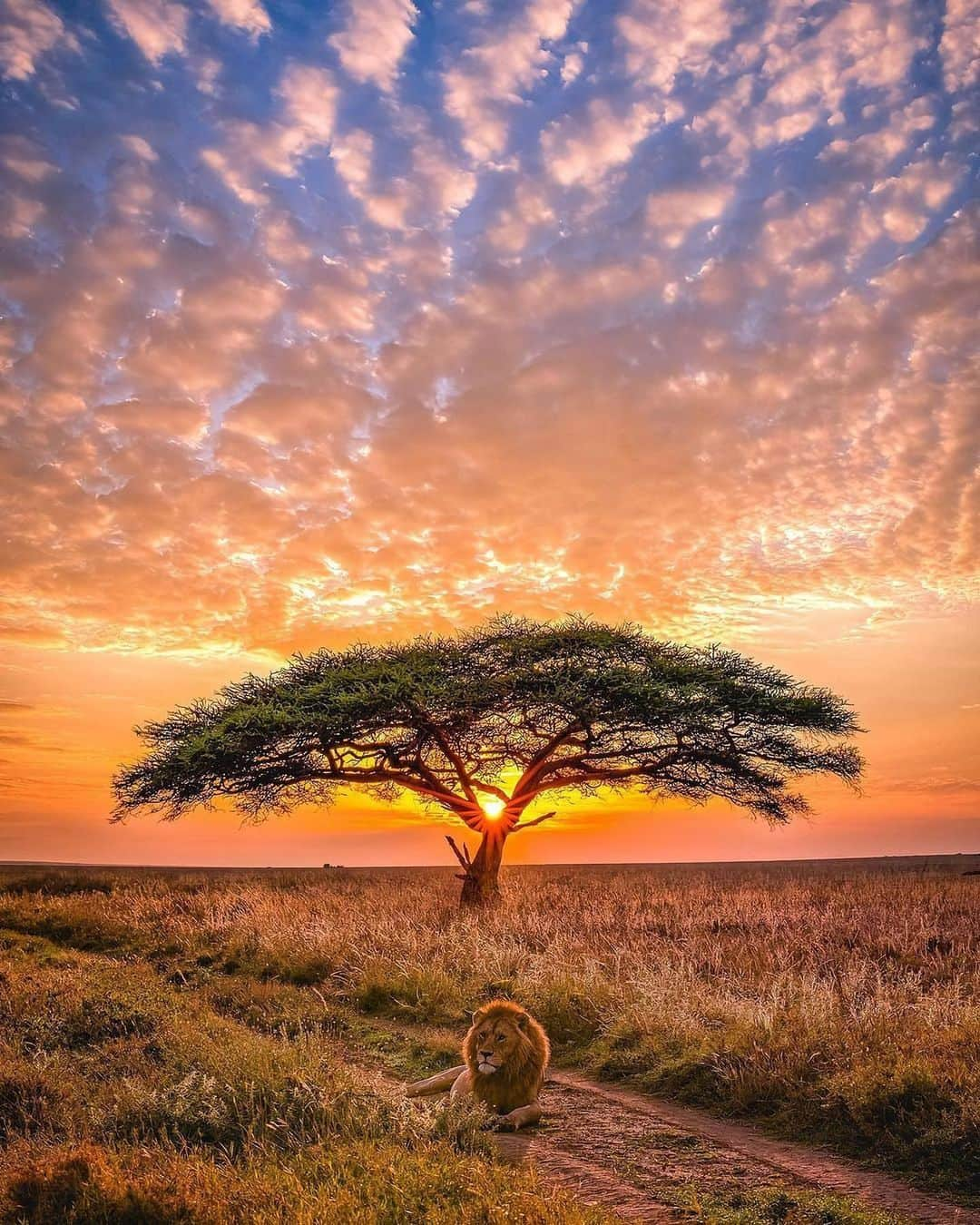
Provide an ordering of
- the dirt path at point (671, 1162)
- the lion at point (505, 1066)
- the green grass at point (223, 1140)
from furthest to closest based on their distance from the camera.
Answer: the lion at point (505, 1066), the dirt path at point (671, 1162), the green grass at point (223, 1140)

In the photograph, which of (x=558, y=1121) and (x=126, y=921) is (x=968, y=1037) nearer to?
(x=558, y=1121)

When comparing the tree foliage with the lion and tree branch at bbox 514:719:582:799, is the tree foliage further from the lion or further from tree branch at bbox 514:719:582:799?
the lion

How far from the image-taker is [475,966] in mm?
13492

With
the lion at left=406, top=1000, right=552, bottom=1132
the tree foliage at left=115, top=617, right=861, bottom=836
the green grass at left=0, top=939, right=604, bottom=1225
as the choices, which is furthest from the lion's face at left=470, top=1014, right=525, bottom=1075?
the tree foliage at left=115, top=617, right=861, bottom=836

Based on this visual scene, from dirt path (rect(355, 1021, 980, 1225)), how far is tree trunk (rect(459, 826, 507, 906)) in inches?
556

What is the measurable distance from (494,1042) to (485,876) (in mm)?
15141

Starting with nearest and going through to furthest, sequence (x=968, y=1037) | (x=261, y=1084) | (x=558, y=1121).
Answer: (x=261, y=1084) → (x=558, y=1121) → (x=968, y=1037)

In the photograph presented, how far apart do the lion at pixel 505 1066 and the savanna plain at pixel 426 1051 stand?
505 mm

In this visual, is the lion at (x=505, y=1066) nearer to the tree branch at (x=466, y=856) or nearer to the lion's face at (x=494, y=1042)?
the lion's face at (x=494, y=1042)

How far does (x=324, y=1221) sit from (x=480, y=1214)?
824mm

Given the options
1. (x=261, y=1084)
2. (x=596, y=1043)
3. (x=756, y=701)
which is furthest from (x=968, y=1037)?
(x=756, y=701)

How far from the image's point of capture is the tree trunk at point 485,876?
2217cm

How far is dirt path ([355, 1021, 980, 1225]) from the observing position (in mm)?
5945

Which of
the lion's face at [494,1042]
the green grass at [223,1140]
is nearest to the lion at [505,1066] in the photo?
the lion's face at [494,1042]
